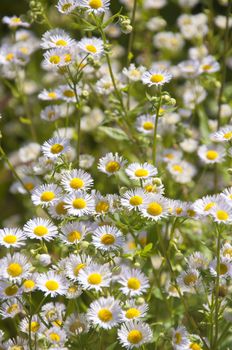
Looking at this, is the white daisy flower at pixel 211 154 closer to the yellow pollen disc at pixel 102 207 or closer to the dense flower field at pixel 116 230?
the dense flower field at pixel 116 230

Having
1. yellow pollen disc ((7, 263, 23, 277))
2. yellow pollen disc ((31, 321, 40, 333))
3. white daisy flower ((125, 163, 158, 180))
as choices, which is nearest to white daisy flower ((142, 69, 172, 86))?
white daisy flower ((125, 163, 158, 180))

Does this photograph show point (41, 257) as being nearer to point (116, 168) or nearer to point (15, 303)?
point (15, 303)

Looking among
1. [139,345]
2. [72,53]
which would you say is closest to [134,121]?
[72,53]

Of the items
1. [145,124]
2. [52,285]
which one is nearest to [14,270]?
[52,285]

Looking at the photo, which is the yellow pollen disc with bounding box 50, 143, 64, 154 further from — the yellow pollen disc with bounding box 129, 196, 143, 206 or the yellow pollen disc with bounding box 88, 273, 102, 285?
the yellow pollen disc with bounding box 88, 273, 102, 285

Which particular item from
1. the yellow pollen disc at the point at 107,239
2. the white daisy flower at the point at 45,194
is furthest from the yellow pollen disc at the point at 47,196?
the yellow pollen disc at the point at 107,239

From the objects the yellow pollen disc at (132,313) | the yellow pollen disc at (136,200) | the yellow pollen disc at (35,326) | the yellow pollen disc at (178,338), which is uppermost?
the yellow pollen disc at (136,200)
